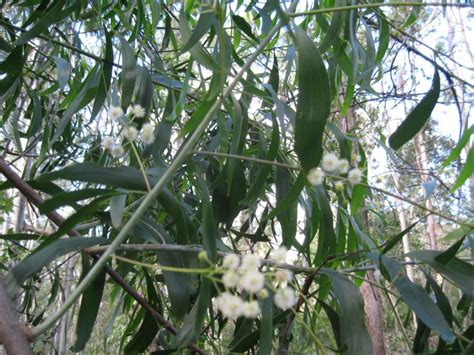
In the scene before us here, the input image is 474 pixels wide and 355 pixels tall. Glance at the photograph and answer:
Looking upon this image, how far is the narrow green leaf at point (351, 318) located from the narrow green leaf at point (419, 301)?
55mm

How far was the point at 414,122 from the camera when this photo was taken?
0.71 meters

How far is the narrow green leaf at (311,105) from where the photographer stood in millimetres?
549

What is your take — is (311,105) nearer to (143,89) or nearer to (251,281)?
(251,281)

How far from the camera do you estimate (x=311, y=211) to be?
114cm

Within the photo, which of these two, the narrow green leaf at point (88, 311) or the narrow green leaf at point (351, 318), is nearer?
the narrow green leaf at point (351, 318)

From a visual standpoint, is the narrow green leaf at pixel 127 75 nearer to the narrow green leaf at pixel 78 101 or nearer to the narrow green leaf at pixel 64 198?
the narrow green leaf at pixel 78 101

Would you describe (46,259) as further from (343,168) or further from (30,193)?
(343,168)

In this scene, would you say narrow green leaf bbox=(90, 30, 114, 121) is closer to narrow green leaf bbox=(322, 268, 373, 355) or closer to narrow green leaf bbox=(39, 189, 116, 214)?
narrow green leaf bbox=(39, 189, 116, 214)

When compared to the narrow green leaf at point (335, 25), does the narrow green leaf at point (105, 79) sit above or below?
below

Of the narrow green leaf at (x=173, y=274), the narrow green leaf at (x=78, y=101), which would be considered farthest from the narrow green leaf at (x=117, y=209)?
the narrow green leaf at (x=78, y=101)

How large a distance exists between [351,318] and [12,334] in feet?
1.35

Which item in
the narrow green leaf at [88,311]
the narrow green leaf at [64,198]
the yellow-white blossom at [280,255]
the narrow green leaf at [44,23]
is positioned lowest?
the narrow green leaf at [88,311]

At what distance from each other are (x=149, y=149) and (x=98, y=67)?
1.00ft

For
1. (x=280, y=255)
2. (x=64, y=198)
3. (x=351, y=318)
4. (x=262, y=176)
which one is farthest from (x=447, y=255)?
(x=64, y=198)
